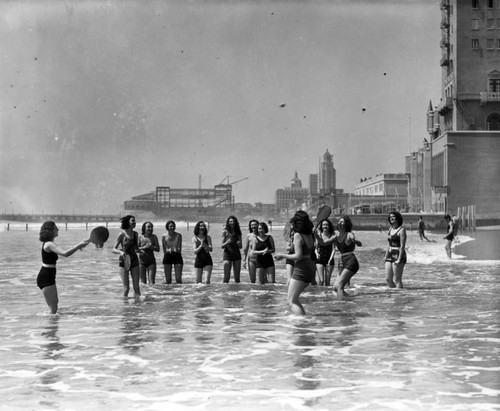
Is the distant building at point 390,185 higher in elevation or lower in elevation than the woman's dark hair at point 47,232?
higher

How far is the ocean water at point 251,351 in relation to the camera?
646 centimetres

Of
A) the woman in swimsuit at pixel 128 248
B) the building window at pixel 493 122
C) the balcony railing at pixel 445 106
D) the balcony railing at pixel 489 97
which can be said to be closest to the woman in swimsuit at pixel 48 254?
the woman in swimsuit at pixel 128 248

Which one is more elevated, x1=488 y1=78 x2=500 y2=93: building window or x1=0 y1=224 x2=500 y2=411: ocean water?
x1=488 y1=78 x2=500 y2=93: building window

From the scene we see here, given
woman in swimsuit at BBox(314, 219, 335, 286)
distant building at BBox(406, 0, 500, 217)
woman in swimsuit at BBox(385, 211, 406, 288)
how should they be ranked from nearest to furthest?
1. woman in swimsuit at BBox(385, 211, 406, 288)
2. woman in swimsuit at BBox(314, 219, 335, 286)
3. distant building at BBox(406, 0, 500, 217)

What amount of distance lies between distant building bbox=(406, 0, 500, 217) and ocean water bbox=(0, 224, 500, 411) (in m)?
68.8

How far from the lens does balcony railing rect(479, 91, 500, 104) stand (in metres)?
81.4

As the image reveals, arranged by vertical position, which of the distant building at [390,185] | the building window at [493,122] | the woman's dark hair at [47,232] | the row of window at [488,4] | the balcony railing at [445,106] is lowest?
the woman's dark hair at [47,232]

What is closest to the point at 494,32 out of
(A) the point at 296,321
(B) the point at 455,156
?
(B) the point at 455,156

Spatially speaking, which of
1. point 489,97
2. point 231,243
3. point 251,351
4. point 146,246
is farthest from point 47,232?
point 489,97

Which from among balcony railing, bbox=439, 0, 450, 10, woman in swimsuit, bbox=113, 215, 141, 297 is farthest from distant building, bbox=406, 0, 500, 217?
woman in swimsuit, bbox=113, 215, 141, 297

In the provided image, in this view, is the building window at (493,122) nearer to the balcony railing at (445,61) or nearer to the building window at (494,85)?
the building window at (494,85)

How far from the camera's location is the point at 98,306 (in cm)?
1323

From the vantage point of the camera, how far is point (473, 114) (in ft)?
275

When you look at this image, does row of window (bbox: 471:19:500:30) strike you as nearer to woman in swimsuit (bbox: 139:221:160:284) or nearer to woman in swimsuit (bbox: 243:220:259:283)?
woman in swimsuit (bbox: 243:220:259:283)
